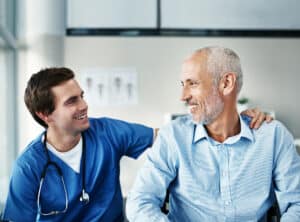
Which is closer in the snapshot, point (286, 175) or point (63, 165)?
point (286, 175)

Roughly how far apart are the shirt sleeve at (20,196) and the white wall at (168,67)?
1445 millimetres

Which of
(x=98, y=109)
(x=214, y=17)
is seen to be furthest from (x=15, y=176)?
(x=214, y=17)

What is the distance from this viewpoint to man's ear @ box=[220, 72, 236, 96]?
50.3 inches

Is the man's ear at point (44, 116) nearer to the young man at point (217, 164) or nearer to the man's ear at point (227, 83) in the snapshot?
the young man at point (217, 164)

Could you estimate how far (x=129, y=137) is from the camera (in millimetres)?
1672

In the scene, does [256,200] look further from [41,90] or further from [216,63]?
[41,90]

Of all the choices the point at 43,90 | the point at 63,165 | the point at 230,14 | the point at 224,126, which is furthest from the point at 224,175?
the point at 230,14

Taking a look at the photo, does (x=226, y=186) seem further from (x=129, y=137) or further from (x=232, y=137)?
(x=129, y=137)

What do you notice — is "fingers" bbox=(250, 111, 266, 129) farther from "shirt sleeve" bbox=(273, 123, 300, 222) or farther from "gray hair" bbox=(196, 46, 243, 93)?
"gray hair" bbox=(196, 46, 243, 93)

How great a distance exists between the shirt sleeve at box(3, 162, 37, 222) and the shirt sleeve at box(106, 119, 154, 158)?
1.27ft

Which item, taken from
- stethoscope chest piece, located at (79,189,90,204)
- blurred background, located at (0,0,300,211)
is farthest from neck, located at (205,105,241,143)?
blurred background, located at (0,0,300,211)

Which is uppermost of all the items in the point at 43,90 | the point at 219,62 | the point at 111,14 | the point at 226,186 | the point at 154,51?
the point at 111,14

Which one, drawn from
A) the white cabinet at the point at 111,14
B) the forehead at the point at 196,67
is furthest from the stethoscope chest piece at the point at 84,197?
the white cabinet at the point at 111,14

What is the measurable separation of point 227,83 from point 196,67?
4.8 inches
